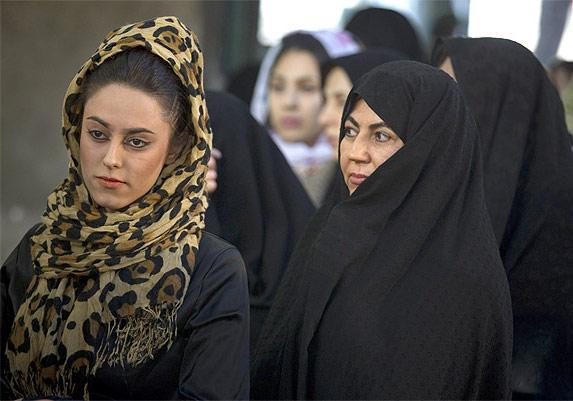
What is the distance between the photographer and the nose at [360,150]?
268 cm

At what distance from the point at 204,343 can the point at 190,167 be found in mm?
392

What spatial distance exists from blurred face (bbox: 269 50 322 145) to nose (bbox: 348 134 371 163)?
2.31 m

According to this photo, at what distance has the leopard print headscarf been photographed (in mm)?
2232

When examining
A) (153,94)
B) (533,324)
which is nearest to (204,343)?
(153,94)

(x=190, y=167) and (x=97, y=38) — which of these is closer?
(x=190, y=167)

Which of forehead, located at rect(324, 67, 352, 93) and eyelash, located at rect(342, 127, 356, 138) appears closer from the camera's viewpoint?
eyelash, located at rect(342, 127, 356, 138)

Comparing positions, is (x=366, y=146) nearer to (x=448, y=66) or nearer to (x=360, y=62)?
(x=448, y=66)

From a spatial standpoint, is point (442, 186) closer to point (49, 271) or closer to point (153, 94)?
point (153, 94)

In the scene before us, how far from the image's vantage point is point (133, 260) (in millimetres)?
2277

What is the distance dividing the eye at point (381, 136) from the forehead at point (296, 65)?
7.82ft

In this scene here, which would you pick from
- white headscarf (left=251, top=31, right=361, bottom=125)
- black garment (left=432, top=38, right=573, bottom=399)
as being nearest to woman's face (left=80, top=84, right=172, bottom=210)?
black garment (left=432, top=38, right=573, bottom=399)

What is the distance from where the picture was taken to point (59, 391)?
226cm

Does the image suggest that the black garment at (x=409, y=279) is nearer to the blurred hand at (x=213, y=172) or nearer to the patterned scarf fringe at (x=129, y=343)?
the patterned scarf fringe at (x=129, y=343)

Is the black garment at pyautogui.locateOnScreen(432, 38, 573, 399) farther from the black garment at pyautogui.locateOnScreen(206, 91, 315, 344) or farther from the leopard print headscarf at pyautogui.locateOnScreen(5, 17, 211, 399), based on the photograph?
the leopard print headscarf at pyautogui.locateOnScreen(5, 17, 211, 399)
